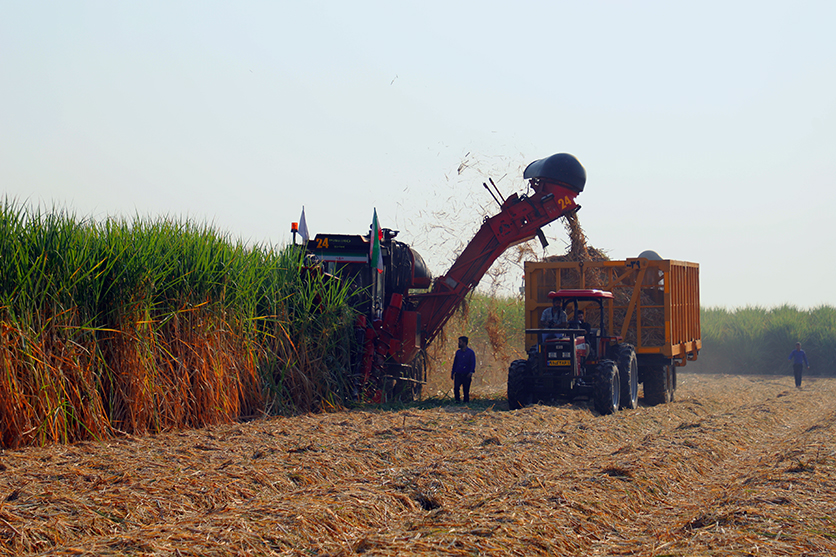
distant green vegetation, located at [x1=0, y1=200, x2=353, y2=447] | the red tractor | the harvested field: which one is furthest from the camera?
the red tractor

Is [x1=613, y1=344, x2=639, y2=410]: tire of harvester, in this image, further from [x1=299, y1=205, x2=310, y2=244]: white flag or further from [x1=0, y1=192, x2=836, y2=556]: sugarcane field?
[x1=299, y1=205, x2=310, y2=244]: white flag

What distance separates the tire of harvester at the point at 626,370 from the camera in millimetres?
12992

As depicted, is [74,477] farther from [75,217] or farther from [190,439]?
[75,217]

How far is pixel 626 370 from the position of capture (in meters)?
13.0

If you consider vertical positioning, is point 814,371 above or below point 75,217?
below

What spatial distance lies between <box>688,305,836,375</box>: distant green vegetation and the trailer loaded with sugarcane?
19.4 meters

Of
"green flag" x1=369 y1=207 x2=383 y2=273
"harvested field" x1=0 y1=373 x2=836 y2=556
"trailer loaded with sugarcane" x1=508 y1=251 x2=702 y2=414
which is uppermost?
"green flag" x1=369 y1=207 x2=383 y2=273

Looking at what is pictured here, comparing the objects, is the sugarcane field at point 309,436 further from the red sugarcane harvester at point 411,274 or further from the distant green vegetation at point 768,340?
the distant green vegetation at point 768,340

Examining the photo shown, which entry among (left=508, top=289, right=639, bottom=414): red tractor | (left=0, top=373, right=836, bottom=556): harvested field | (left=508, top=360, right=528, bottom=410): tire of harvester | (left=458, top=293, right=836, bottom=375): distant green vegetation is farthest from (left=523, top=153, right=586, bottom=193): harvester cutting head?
(left=458, top=293, right=836, bottom=375): distant green vegetation

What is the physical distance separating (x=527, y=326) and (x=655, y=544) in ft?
30.6

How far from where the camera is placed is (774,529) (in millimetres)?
5258

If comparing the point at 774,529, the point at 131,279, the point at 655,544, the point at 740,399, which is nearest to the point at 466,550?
the point at 655,544

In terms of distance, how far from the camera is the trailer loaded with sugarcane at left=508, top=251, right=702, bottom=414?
12.2 metres

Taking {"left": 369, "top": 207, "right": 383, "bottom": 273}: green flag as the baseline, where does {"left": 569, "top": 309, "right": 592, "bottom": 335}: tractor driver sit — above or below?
below
